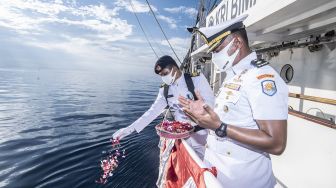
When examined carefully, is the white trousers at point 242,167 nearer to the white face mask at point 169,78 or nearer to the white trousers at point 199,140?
the white trousers at point 199,140

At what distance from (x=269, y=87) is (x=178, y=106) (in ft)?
8.92

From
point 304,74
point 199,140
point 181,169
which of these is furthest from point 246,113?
point 304,74

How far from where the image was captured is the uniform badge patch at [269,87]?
1.62 metres

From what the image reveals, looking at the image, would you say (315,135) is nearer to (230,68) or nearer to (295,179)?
(295,179)

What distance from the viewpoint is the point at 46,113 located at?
55.2ft

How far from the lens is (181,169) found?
318 centimetres

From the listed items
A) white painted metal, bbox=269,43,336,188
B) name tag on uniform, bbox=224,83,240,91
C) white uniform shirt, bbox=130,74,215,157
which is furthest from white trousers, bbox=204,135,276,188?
white uniform shirt, bbox=130,74,215,157

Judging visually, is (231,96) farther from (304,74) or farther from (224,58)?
(304,74)

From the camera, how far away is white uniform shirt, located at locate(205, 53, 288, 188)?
1.61 meters

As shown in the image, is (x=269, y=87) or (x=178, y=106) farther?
(x=178, y=106)

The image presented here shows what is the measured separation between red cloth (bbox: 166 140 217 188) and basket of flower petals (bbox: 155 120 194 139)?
166 mm

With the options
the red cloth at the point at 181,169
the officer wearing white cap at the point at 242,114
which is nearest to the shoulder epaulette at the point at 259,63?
the officer wearing white cap at the point at 242,114

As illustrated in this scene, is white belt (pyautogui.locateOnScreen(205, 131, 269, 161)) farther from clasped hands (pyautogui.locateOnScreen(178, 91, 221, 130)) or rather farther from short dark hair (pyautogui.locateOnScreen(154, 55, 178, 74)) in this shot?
short dark hair (pyautogui.locateOnScreen(154, 55, 178, 74))

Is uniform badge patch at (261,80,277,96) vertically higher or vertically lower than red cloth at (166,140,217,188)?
higher
